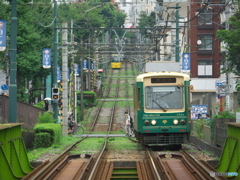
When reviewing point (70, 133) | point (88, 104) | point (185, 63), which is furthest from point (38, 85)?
point (185, 63)

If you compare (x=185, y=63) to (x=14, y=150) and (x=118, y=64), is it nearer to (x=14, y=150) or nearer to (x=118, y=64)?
(x=14, y=150)

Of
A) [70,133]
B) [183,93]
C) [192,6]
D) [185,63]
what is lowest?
[70,133]

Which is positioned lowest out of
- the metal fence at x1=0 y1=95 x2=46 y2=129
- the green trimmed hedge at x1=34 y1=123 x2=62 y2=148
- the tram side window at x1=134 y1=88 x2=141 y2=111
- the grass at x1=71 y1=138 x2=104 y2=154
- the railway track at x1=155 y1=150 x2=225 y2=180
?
the grass at x1=71 y1=138 x2=104 y2=154

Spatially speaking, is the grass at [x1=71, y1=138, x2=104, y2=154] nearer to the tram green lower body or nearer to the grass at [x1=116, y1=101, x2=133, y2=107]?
the tram green lower body

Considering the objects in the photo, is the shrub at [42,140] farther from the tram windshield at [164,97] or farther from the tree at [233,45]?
the tree at [233,45]

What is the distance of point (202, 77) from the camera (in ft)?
209

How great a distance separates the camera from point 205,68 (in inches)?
2525

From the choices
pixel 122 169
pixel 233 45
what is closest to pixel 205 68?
pixel 233 45

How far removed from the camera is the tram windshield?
21562 mm

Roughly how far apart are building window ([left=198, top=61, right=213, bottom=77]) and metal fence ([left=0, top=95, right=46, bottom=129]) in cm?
3387

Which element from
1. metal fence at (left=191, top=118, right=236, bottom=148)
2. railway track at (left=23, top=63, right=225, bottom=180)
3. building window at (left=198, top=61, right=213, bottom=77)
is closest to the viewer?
railway track at (left=23, top=63, right=225, bottom=180)

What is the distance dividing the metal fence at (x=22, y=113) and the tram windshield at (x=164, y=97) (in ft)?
23.3

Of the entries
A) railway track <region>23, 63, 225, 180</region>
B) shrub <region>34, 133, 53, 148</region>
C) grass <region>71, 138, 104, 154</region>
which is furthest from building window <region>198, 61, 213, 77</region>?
railway track <region>23, 63, 225, 180</region>

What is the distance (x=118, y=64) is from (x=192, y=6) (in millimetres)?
56000
